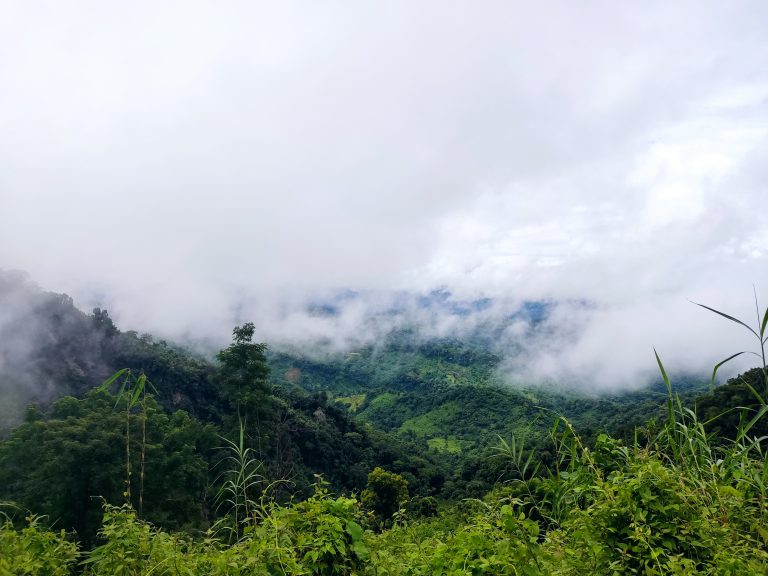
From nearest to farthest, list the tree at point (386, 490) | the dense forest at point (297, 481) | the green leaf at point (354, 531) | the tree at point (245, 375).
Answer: the dense forest at point (297, 481), the green leaf at point (354, 531), the tree at point (245, 375), the tree at point (386, 490)

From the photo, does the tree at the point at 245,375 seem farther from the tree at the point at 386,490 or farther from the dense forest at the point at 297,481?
the tree at the point at 386,490

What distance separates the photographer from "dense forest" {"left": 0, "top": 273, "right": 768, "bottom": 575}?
9.36ft

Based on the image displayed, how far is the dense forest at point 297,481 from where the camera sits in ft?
9.36

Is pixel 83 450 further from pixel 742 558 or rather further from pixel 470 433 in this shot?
pixel 470 433

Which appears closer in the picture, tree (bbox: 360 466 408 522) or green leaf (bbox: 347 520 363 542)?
green leaf (bbox: 347 520 363 542)

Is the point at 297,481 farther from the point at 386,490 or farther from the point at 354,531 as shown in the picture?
the point at 354,531

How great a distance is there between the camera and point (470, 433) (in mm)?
105062

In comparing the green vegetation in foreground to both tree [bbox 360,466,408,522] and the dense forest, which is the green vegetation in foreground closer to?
the dense forest

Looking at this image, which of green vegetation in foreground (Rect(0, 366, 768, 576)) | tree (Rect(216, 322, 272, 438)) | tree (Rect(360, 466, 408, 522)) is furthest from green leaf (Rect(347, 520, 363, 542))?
tree (Rect(360, 466, 408, 522))

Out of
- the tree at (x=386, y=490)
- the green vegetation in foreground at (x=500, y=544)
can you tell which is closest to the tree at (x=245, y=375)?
the tree at (x=386, y=490)

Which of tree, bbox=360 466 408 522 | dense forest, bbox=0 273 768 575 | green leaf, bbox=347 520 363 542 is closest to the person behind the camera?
dense forest, bbox=0 273 768 575

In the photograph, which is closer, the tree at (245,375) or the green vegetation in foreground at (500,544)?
the green vegetation in foreground at (500,544)

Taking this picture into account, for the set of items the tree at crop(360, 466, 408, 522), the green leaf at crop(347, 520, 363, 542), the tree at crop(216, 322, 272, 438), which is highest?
the green leaf at crop(347, 520, 363, 542)

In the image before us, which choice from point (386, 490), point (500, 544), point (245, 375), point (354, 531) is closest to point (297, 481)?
point (386, 490)
